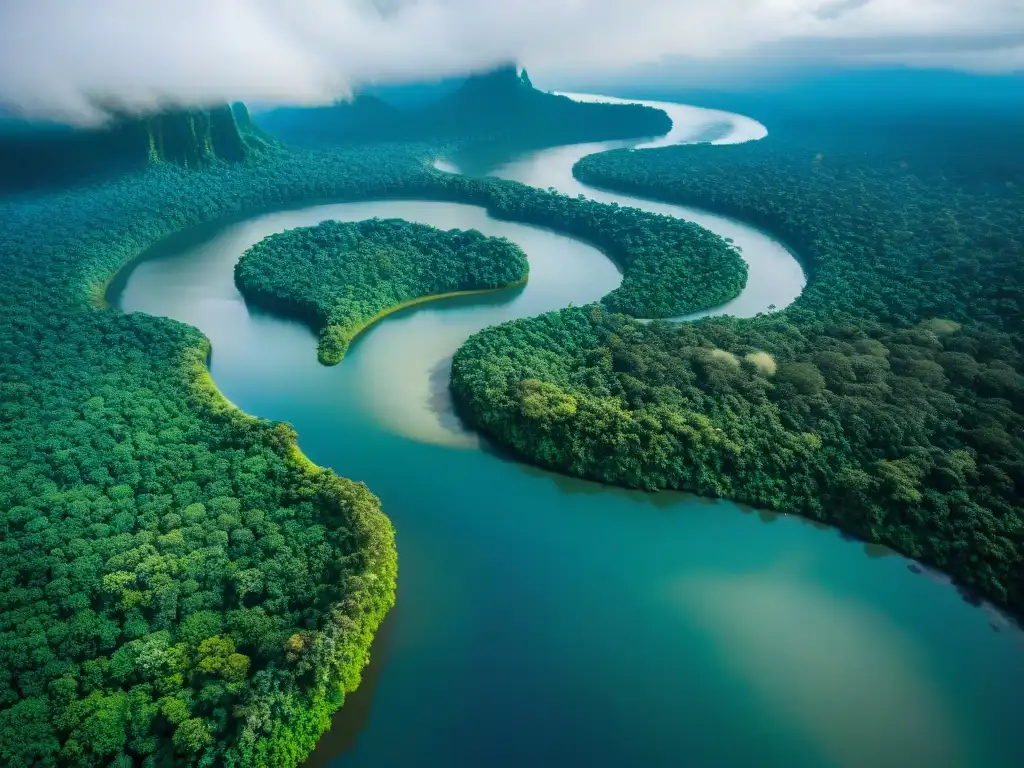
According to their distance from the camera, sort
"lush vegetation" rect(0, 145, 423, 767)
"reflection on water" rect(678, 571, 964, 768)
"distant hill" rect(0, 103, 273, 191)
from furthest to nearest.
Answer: "distant hill" rect(0, 103, 273, 191)
"reflection on water" rect(678, 571, 964, 768)
"lush vegetation" rect(0, 145, 423, 767)

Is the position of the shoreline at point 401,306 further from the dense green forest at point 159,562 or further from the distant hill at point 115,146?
the distant hill at point 115,146

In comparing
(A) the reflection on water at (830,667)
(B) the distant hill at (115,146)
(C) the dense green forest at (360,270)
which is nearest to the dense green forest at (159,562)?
(C) the dense green forest at (360,270)

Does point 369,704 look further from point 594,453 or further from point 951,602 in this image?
point 951,602

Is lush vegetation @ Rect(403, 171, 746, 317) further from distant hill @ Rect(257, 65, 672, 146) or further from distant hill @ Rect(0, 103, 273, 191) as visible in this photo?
distant hill @ Rect(257, 65, 672, 146)

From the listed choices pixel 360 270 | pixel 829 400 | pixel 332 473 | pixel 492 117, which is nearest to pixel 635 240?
pixel 360 270

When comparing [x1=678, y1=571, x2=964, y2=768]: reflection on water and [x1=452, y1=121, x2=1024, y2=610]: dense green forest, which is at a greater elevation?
[x1=452, y1=121, x2=1024, y2=610]: dense green forest

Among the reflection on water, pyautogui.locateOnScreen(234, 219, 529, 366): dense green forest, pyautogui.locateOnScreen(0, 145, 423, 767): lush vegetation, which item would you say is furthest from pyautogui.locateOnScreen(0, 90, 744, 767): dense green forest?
the reflection on water

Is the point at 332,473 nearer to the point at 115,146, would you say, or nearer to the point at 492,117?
the point at 115,146
